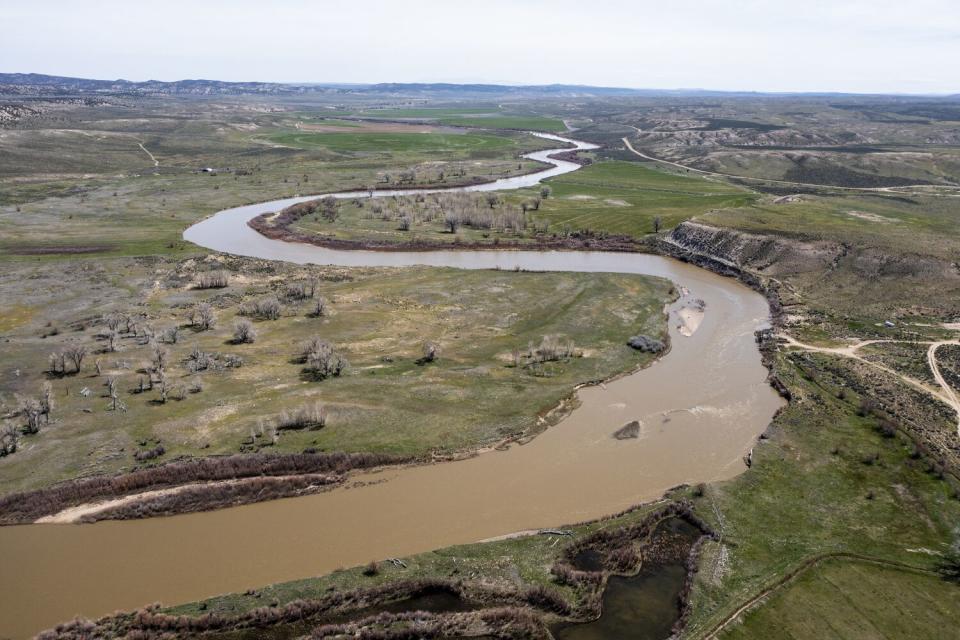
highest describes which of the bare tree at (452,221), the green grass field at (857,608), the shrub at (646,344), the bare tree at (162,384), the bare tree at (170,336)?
the bare tree at (452,221)

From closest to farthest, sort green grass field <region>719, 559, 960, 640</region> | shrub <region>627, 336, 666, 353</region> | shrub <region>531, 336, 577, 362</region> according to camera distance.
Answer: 1. green grass field <region>719, 559, 960, 640</region>
2. shrub <region>531, 336, 577, 362</region>
3. shrub <region>627, 336, 666, 353</region>

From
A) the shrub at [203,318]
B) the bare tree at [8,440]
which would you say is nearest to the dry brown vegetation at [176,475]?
the bare tree at [8,440]

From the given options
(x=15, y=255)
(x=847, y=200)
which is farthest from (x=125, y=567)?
(x=847, y=200)

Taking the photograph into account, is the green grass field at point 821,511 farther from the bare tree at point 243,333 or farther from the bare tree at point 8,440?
the bare tree at point 243,333

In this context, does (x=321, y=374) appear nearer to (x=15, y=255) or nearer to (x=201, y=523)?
(x=201, y=523)

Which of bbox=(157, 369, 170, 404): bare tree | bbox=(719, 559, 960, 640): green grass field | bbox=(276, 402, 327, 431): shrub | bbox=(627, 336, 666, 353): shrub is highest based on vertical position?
bbox=(157, 369, 170, 404): bare tree

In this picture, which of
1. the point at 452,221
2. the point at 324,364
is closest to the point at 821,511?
the point at 324,364

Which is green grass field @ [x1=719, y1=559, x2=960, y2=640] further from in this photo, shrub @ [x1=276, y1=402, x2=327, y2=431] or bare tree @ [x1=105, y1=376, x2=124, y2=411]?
bare tree @ [x1=105, y1=376, x2=124, y2=411]

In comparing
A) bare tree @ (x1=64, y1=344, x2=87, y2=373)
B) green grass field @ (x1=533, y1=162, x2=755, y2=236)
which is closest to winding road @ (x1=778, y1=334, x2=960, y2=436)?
green grass field @ (x1=533, y1=162, x2=755, y2=236)
